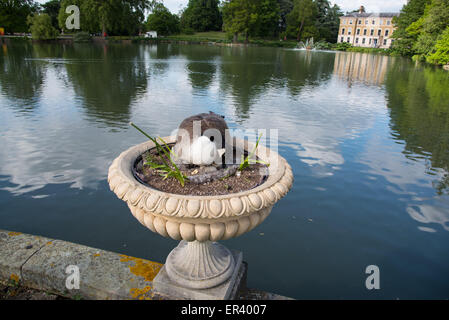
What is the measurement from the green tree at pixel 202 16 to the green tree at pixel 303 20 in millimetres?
17914

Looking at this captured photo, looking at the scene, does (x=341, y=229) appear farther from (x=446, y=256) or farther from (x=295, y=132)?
(x=295, y=132)

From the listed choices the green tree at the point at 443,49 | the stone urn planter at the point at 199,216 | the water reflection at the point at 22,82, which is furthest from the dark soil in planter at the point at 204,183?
the green tree at the point at 443,49

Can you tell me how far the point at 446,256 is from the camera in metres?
3.47

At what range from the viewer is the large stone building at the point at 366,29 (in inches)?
2301

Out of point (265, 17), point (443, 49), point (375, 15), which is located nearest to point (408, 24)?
point (443, 49)

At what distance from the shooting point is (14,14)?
146 ft

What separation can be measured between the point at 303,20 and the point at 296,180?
199 ft

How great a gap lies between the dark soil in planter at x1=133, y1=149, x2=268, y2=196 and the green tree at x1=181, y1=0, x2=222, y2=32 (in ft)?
236

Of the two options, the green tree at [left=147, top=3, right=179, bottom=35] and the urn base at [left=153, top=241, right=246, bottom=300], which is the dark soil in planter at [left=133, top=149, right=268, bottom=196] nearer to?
the urn base at [left=153, top=241, right=246, bottom=300]

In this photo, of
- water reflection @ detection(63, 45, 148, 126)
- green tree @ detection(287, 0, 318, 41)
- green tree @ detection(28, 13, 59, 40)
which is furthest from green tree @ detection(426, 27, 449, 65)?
green tree @ detection(28, 13, 59, 40)

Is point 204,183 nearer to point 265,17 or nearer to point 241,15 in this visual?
point 241,15

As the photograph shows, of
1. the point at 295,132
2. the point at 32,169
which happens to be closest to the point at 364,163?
the point at 295,132

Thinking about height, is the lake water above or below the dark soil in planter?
below

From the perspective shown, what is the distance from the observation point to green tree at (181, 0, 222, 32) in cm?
6744
